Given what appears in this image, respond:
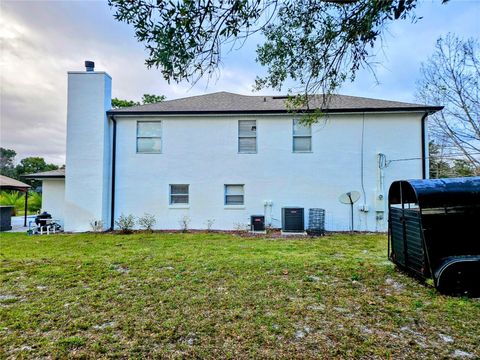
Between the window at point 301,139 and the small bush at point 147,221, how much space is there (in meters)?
6.58

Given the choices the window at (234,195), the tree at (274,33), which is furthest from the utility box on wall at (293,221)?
the tree at (274,33)

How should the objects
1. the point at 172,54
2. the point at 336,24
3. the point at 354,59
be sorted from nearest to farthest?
1. the point at 172,54
2. the point at 336,24
3. the point at 354,59

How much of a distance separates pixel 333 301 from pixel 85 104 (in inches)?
446

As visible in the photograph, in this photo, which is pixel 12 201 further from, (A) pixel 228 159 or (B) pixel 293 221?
(B) pixel 293 221

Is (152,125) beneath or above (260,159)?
above

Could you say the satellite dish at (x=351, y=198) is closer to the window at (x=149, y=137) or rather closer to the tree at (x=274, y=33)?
the tree at (x=274, y=33)

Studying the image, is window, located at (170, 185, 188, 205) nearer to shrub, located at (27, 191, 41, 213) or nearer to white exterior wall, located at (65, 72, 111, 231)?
white exterior wall, located at (65, 72, 111, 231)

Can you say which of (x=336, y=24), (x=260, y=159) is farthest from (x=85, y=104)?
(x=336, y=24)

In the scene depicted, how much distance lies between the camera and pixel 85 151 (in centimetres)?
1066

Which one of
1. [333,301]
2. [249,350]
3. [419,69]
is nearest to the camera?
[249,350]

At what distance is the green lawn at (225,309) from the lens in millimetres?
2617

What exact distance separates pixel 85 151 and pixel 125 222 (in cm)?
328

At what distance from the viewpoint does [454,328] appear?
9.82 ft

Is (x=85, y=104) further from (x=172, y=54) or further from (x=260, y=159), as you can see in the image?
(x=172, y=54)
